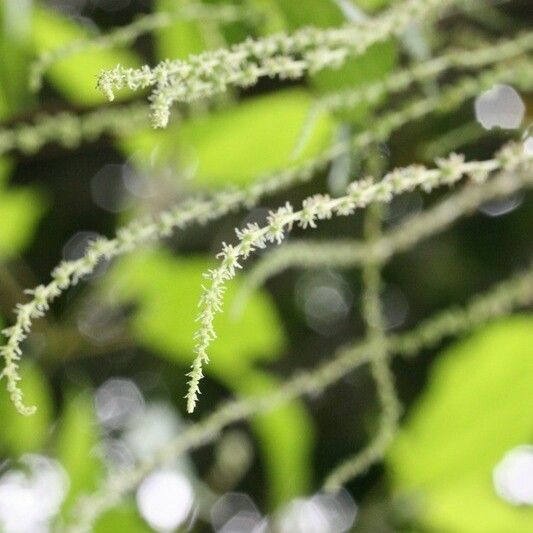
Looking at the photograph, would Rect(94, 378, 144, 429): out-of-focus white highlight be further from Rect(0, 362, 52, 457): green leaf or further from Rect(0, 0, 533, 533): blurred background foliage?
Rect(0, 362, 52, 457): green leaf

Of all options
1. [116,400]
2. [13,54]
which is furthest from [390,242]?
[116,400]

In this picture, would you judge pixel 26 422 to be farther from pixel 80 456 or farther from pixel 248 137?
pixel 248 137

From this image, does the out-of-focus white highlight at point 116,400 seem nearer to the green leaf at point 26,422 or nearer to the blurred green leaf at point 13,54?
the green leaf at point 26,422

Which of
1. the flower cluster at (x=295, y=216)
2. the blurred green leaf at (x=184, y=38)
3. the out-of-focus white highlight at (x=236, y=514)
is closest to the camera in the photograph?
the flower cluster at (x=295, y=216)

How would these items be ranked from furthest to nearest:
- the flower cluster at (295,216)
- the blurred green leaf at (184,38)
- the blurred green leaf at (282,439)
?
the blurred green leaf at (282,439), the blurred green leaf at (184,38), the flower cluster at (295,216)

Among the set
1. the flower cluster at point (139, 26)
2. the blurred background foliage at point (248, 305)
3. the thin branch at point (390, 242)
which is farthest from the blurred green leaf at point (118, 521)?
the flower cluster at point (139, 26)

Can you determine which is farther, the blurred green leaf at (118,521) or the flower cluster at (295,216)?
the blurred green leaf at (118,521)
